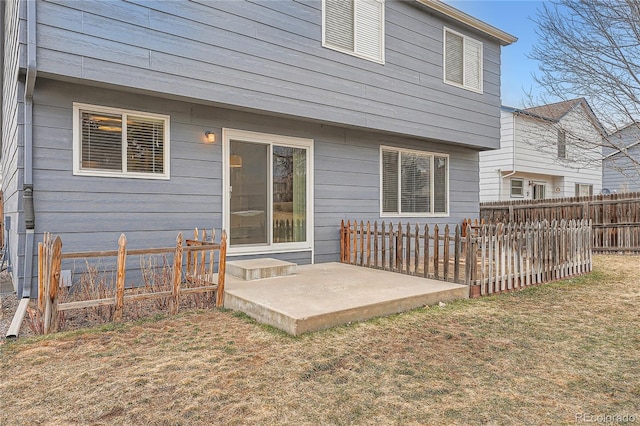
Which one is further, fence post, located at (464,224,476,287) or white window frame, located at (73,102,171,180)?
fence post, located at (464,224,476,287)

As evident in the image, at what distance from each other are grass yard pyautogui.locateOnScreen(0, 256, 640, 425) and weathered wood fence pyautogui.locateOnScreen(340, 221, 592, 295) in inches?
44.6

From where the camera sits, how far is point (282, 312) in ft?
12.5

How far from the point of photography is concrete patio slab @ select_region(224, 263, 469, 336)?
3.86 m

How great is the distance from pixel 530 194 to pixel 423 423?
56.5ft

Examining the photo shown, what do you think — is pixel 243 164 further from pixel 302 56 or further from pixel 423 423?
pixel 423 423

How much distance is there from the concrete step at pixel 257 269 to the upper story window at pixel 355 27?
12.4ft

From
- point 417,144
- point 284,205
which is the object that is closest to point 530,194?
point 417,144

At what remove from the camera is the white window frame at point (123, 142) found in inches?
198

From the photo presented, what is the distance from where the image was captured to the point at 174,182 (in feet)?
19.0

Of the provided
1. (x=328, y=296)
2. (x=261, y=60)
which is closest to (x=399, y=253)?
(x=328, y=296)

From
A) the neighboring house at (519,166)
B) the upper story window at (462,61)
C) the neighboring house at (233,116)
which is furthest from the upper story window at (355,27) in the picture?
the neighboring house at (519,166)

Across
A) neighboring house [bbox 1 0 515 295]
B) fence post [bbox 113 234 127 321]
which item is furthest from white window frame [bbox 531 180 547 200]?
fence post [bbox 113 234 127 321]

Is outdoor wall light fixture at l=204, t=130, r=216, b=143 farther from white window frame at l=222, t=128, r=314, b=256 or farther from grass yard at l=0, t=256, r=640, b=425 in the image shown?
grass yard at l=0, t=256, r=640, b=425

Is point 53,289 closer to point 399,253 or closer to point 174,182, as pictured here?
point 174,182
